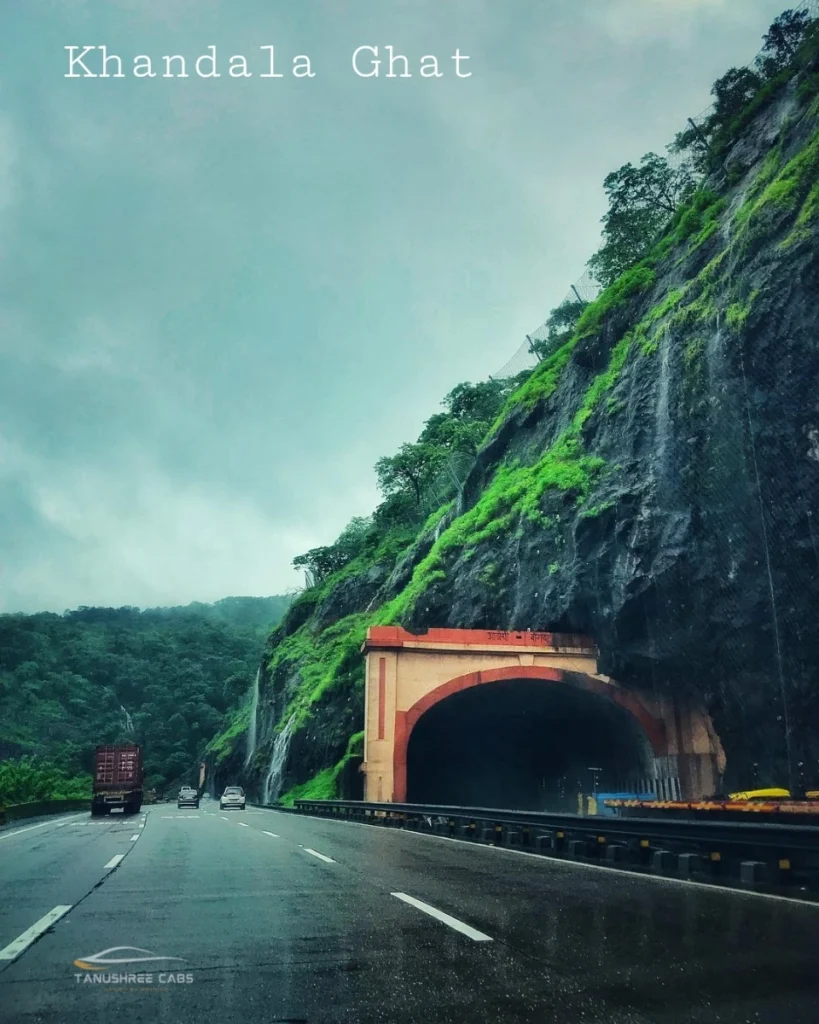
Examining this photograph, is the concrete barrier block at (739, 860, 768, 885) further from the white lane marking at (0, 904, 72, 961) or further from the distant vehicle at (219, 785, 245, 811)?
the distant vehicle at (219, 785, 245, 811)

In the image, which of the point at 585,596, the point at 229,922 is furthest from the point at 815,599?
the point at 229,922

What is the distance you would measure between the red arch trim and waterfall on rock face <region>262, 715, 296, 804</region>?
70.4ft

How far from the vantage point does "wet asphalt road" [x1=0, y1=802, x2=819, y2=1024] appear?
4438 millimetres

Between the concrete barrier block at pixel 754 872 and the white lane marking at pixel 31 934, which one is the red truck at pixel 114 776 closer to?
the white lane marking at pixel 31 934

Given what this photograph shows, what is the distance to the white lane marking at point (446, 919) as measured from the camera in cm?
627

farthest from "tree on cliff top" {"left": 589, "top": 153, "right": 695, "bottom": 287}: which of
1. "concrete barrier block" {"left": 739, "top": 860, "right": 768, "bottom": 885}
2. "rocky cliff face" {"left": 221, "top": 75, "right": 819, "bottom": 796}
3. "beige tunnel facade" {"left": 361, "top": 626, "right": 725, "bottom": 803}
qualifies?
"concrete barrier block" {"left": 739, "top": 860, "right": 768, "bottom": 885}

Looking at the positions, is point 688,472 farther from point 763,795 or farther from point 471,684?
point 471,684

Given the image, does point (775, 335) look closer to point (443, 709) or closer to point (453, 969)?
point (443, 709)

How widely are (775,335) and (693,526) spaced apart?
6.45m

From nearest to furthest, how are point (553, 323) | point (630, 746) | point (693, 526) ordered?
1. point (693, 526)
2. point (630, 746)
3. point (553, 323)

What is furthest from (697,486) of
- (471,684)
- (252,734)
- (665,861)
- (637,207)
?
(252,734)

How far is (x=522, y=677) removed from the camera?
31672 mm

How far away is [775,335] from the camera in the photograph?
24.0m

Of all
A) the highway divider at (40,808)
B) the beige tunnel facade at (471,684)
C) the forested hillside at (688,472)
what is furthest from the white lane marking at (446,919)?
the highway divider at (40,808)
